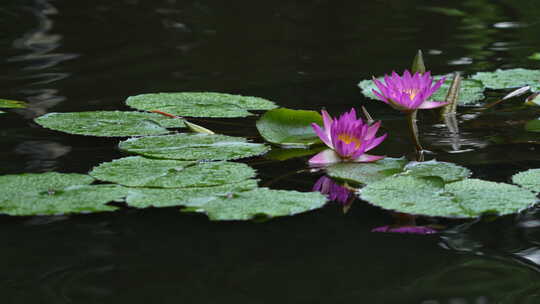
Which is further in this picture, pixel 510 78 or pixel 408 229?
pixel 510 78

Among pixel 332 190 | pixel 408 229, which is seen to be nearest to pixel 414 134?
pixel 332 190

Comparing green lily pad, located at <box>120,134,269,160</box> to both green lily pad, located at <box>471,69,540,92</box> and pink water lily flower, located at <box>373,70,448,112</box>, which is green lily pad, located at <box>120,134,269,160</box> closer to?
pink water lily flower, located at <box>373,70,448,112</box>

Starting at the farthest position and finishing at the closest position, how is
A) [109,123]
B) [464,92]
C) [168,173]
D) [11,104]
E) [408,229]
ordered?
[464,92], [11,104], [109,123], [168,173], [408,229]

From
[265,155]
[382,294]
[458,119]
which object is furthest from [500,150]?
[382,294]

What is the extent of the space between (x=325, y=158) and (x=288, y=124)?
0.21 meters

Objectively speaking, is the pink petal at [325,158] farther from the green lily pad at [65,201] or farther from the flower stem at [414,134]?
the green lily pad at [65,201]

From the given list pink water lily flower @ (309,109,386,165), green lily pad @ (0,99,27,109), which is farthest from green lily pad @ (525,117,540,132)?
green lily pad @ (0,99,27,109)

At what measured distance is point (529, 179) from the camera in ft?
4.62

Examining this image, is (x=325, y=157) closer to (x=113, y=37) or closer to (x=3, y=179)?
(x=3, y=179)

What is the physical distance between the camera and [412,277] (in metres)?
1.07

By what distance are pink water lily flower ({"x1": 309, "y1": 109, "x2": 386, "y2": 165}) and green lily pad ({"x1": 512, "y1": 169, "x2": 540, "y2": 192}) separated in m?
0.28

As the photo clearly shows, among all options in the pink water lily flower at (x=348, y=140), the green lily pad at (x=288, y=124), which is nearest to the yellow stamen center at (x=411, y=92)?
the pink water lily flower at (x=348, y=140)

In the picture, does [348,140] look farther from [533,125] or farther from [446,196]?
[533,125]

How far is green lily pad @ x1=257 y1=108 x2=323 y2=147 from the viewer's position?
171 centimetres
